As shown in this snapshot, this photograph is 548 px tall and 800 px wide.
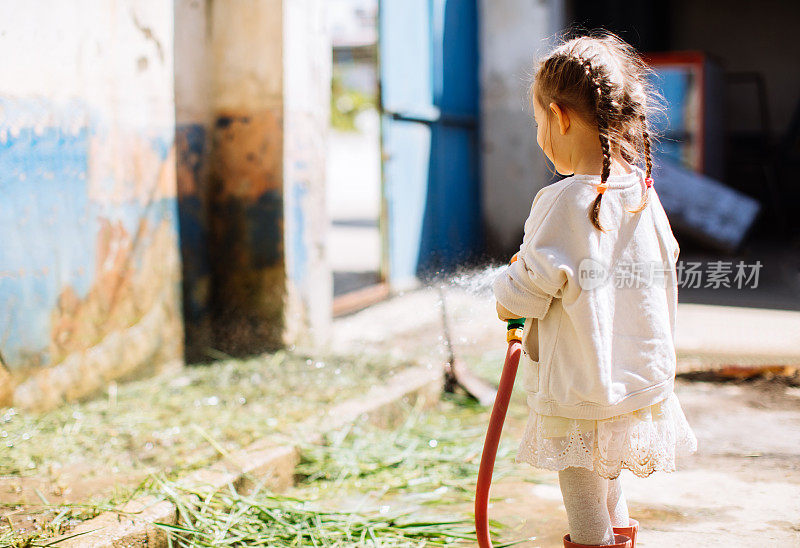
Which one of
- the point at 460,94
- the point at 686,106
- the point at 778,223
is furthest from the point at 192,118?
the point at 778,223

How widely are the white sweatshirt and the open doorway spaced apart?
10.1 ft

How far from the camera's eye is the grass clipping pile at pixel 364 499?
7.48 feet

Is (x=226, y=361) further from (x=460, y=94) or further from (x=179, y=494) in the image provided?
(x=460, y=94)

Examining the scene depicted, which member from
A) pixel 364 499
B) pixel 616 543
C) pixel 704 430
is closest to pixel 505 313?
pixel 616 543

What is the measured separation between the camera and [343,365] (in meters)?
3.85

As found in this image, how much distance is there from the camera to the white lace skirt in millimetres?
1782

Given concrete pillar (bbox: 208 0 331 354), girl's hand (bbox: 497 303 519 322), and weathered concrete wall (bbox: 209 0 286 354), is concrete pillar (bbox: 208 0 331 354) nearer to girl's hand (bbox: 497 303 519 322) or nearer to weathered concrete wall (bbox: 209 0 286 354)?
weathered concrete wall (bbox: 209 0 286 354)

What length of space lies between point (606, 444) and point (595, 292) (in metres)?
0.33

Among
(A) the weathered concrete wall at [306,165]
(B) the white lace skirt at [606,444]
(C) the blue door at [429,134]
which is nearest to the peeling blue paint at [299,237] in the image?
(A) the weathered concrete wall at [306,165]

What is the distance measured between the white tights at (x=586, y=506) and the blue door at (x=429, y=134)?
3813 millimetres

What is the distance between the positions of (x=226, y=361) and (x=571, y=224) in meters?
2.57

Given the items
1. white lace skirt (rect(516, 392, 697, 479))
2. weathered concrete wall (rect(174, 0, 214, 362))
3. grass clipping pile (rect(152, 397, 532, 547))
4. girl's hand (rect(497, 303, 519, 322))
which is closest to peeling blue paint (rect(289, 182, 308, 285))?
weathered concrete wall (rect(174, 0, 214, 362))

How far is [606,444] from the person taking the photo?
1781 millimetres

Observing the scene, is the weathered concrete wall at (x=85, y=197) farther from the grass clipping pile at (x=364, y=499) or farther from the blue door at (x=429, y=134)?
the blue door at (x=429, y=134)
